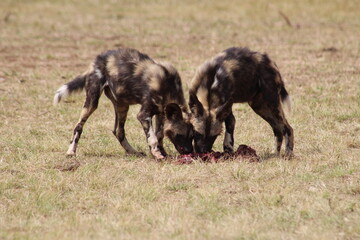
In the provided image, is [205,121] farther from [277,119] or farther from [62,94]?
[62,94]

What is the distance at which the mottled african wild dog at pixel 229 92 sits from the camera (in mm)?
7871

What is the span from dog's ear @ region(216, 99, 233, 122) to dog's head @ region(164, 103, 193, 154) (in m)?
0.35

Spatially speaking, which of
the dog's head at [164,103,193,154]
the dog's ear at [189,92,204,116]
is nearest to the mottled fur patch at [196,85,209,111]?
the dog's ear at [189,92,204,116]

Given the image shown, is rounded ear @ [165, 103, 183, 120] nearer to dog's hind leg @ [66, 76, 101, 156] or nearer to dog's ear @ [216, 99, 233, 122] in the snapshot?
dog's ear @ [216, 99, 233, 122]

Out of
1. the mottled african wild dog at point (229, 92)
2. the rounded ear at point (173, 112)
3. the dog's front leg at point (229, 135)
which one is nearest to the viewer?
the rounded ear at point (173, 112)

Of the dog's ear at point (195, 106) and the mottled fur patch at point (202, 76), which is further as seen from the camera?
the mottled fur patch at point (202, 76)

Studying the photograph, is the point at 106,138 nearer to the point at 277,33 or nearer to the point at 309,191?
the point at 309,191

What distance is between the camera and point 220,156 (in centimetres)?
777

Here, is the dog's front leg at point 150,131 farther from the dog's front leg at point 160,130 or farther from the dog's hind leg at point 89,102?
the dog's hind leg at point 89,102

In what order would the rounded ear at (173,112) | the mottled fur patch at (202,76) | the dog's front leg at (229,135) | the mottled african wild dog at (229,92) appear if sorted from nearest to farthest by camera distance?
the rounded ear at (173,112)
the mottled african wild dog at (229,92)
the mottled fur patch at (202,76)
the dog's front leg at (229,135)

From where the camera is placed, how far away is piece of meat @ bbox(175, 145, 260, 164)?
301 inches

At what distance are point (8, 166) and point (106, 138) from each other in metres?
1.90

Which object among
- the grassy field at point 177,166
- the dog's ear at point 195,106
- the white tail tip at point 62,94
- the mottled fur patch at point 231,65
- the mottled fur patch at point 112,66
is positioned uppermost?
the mottled fur patch at point 231,65

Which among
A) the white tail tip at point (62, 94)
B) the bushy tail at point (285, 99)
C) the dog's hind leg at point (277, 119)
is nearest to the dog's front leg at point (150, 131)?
the white tail tip at point (62, 94)
